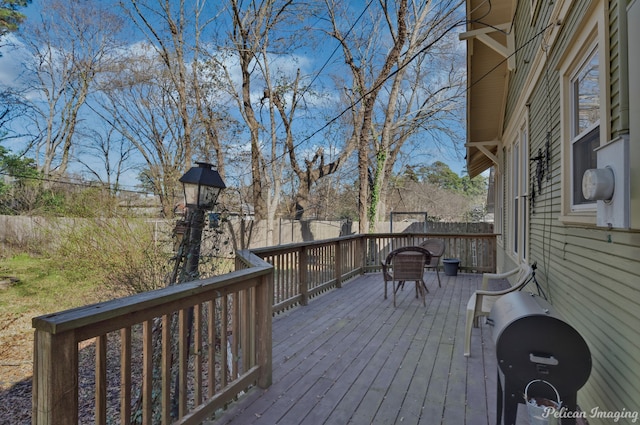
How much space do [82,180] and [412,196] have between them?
20.7 m

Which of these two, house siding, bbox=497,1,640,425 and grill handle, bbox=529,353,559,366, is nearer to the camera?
house siding, bbox=497,1,640,425

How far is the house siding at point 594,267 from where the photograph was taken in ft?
5.36

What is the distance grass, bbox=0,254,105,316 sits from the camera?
24.9 ft

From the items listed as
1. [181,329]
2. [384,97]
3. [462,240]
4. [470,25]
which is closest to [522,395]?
[181,329]

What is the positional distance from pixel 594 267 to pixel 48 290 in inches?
429

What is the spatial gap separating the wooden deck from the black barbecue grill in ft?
1.86

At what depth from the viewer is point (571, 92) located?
271 cm

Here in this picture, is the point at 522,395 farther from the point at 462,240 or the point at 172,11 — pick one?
the point at 172,11

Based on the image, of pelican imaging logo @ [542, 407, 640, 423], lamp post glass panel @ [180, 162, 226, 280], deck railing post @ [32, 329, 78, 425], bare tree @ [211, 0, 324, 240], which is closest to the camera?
deck railing post @ [32, 329, 78, 425]

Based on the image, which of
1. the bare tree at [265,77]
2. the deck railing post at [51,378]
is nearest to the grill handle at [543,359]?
the deck railing post at [51,378]

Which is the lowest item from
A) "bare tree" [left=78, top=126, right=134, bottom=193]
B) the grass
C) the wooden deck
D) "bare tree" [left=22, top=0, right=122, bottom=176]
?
the grass

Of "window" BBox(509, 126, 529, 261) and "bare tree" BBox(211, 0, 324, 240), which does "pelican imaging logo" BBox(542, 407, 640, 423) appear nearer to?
"window" BBox(509, 126, 529, 261)

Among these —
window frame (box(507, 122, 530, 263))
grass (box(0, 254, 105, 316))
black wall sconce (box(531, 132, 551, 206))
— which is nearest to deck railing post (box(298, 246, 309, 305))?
window frame (box(507, 122, 530, 263))

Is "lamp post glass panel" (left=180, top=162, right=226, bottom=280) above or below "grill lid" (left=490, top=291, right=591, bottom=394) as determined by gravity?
above
